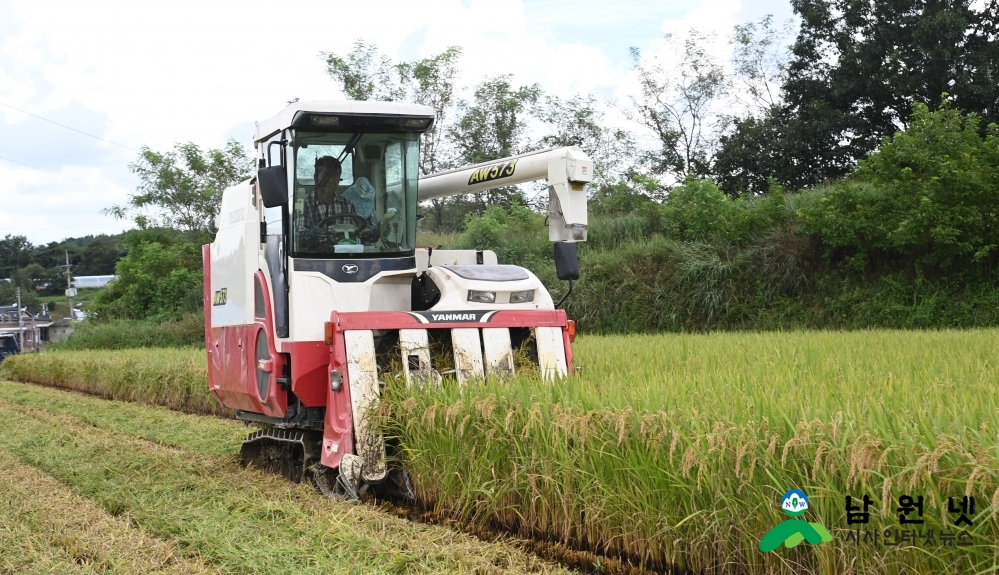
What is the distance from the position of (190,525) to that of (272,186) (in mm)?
2444

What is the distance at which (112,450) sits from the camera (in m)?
9.05

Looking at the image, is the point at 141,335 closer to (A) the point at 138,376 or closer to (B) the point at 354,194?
(A) the point at 138,376

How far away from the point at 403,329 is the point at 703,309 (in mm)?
12665

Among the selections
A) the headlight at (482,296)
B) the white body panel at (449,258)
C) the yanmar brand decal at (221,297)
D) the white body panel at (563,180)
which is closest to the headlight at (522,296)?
the headlight at (482,296)

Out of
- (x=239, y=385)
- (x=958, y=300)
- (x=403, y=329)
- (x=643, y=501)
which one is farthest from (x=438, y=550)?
(x=958, y=300)

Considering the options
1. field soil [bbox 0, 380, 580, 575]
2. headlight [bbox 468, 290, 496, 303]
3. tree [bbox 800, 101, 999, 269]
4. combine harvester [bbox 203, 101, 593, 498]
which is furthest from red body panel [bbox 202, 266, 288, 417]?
tree [bbox 800, 101, 999, 269]

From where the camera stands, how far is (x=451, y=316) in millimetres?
6980

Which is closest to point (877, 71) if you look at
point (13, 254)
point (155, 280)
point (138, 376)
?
point (138, 376)

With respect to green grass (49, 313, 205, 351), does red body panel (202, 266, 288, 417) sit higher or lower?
higher

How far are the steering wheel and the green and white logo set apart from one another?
4.36 m

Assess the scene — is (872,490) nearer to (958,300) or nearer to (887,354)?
(887,354)

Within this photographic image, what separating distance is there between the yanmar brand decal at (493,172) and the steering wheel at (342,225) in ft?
4.34

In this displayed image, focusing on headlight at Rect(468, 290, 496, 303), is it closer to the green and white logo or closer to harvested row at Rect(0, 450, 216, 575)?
harvested row at Rect(0, 450, 216, 575)

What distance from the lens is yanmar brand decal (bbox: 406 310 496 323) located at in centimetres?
692
